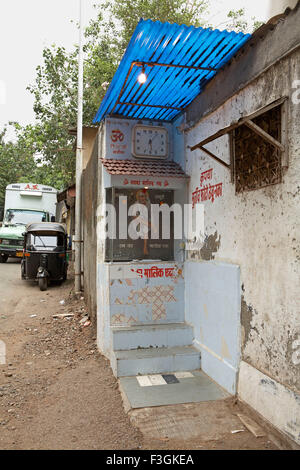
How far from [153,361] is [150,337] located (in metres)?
0.44

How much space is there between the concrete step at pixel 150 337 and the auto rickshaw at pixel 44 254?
614cm

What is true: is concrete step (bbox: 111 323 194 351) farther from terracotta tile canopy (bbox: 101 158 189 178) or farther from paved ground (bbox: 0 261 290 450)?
terracotta tile canopy (bbox: 101 158 189 178)

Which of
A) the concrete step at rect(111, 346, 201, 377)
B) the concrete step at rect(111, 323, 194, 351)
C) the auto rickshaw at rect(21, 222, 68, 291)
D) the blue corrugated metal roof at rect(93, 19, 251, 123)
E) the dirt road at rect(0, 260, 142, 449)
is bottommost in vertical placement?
the dirt road at rect(0, 260, 142, 449)

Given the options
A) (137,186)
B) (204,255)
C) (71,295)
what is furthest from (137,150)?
(71,295)

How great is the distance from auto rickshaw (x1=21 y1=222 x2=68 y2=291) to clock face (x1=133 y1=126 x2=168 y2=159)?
6259 mm

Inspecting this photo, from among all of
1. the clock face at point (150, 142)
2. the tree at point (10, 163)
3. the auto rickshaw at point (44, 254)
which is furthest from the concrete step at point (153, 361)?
the tree at point (10, 163)

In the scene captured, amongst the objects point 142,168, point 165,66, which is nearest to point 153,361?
point 142,168

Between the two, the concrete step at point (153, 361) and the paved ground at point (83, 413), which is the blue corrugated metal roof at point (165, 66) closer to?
the concrete step at point (153, 361)

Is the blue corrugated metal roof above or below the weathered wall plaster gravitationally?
above

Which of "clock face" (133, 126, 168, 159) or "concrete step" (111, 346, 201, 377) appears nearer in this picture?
"concrete step" (111, 346, 201, 377)

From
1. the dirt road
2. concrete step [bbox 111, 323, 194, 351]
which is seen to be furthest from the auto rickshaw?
concrete step [bbox 111, 323, 194, 351]

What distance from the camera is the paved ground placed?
11.0ft

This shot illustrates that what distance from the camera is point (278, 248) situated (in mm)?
3316
